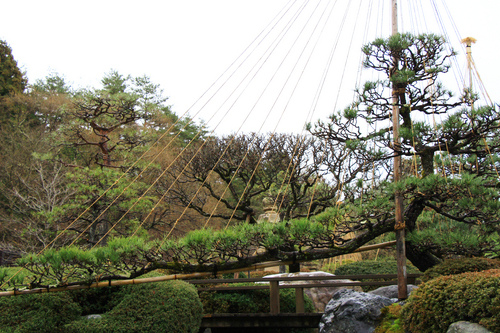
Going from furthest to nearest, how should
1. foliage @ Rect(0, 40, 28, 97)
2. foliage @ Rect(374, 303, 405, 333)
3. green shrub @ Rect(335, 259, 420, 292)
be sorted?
foliage @ Rect(0, 40, 28, 97)
green shrub @ Rect(335, 259, 420, 292)
foliage @ Rect(374, 303, 405, 333)

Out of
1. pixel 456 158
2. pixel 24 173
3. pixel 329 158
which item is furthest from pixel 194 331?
pixel 24 173

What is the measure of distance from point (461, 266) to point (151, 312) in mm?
4155

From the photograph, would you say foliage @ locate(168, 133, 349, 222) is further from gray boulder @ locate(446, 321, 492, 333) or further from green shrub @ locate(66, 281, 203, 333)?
gray boulder @ locate(446, 321, 492, 333)

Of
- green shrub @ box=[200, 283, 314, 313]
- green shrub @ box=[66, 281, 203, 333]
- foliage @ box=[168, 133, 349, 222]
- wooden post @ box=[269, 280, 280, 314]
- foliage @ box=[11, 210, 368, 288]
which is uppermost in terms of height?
foliage @ box=[168, 133, 349, 222]

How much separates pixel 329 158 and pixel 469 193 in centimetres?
727

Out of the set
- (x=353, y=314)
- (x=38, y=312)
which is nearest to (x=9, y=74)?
(x=38, y=312)

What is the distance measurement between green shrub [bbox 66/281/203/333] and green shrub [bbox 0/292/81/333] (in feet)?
0.72

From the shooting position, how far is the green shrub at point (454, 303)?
11.7 feet

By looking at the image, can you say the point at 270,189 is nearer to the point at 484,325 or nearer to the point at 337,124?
the point at 337,124

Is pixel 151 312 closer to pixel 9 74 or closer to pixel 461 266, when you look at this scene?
pixel 461 266

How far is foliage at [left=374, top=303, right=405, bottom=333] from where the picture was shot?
181 inches

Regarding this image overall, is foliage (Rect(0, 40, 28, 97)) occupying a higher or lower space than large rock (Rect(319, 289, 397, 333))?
higher

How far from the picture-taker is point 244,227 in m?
4.91

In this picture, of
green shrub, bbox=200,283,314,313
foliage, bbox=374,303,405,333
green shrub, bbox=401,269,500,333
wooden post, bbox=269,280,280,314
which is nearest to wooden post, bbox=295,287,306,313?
wooden post, bbox=269,280,280,314
